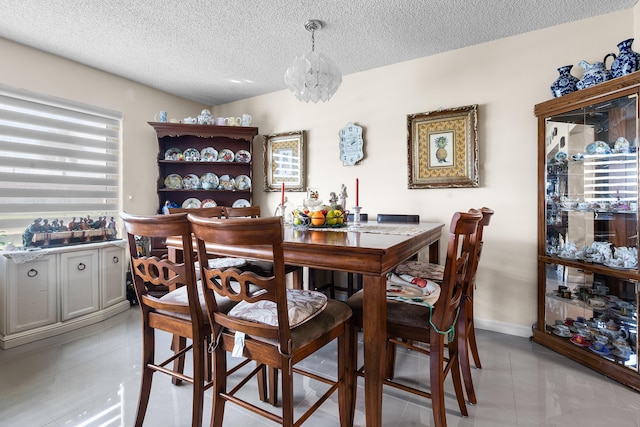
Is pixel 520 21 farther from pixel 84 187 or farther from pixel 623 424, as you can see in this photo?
pixel 84 187

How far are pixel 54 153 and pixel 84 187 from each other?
369mm

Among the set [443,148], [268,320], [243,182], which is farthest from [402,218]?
[243,182]

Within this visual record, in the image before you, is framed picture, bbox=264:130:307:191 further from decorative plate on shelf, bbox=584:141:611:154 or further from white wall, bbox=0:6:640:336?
decorative plate on shelf, bbox=584:141:611:154

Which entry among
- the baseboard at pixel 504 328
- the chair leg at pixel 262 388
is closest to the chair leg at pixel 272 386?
the chair leg at pixel 262 388

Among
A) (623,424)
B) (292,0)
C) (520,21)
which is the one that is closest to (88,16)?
(292,0)

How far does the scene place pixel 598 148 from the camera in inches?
79.5

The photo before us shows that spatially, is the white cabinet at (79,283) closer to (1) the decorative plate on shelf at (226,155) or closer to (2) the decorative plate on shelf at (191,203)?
(2) the decorative plate on shelf at (191,203)

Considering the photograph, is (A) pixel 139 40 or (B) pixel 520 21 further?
(A) pixel 139 40

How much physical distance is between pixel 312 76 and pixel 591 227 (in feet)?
7.05

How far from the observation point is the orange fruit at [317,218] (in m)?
1.81

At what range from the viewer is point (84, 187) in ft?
9.59

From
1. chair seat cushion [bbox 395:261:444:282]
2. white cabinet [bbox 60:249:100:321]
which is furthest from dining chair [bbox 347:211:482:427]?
white cabinet [bbox 60:249:100:321]

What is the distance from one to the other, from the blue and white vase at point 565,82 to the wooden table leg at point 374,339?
6.77 feet

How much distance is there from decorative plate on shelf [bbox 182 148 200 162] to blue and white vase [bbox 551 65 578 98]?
11.0 ft
